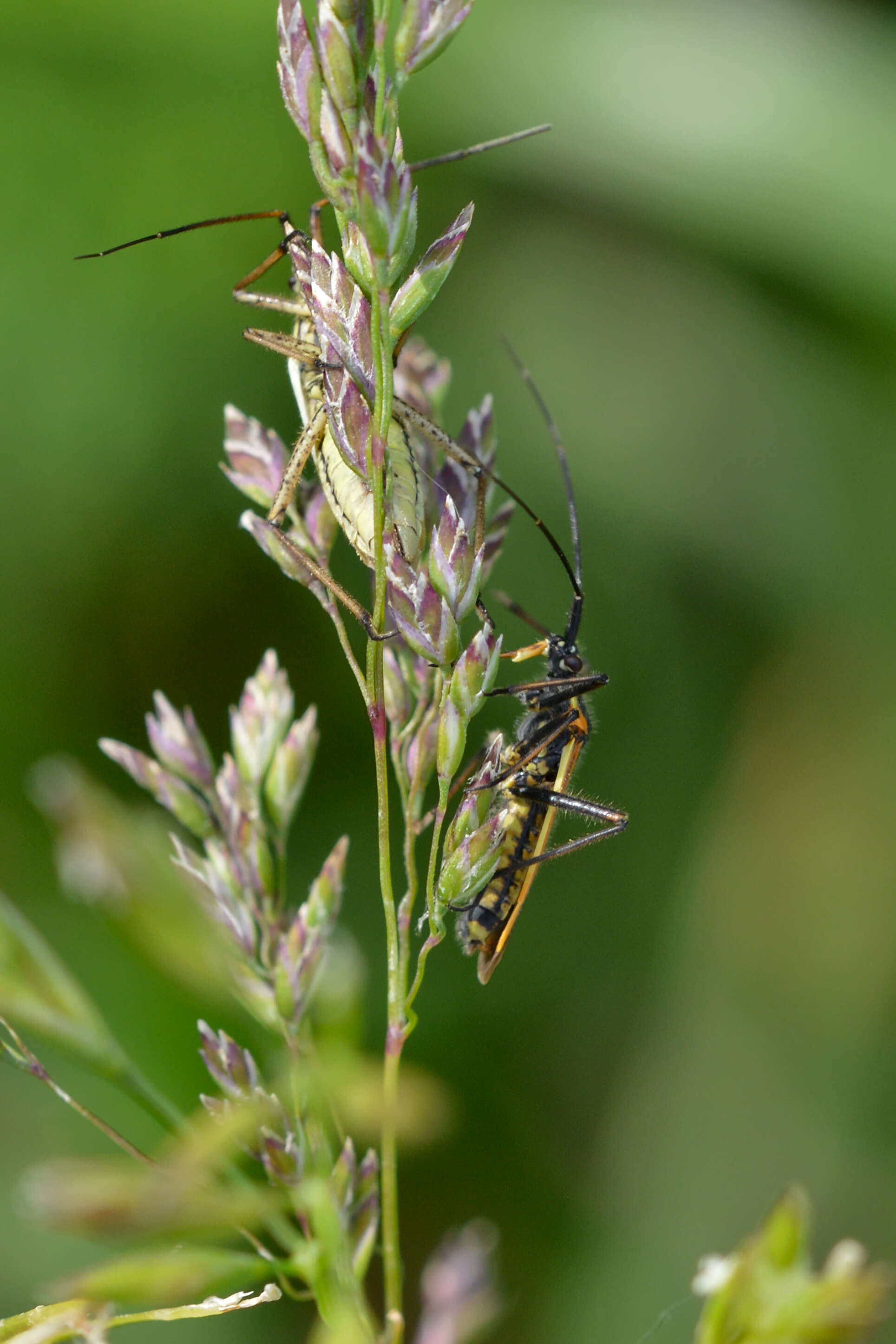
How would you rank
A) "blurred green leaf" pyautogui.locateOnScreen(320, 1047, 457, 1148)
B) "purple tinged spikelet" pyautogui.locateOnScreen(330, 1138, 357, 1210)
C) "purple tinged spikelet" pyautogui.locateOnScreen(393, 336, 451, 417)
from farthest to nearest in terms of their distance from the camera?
"purple tinged spikelet" pyautogui.locateOnScreen(393, 336, 451, 417)
"purple tinged spikelet" pyautogui.locateOnScreen(330, 1138, 357, 1210)
"blurred green leaf" pyautogui.locateOnScreen(320, 1047, 457, 1148)

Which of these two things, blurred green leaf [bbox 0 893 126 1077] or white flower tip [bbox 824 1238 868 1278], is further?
blurred green leaf [bbox 0 893 126 1077]

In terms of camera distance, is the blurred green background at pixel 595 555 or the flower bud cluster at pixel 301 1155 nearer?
the flower bud cluster at pixel 301 1155

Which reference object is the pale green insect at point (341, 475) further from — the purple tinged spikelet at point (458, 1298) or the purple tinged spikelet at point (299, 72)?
the purple tinged spikelet at point (458, 1298)

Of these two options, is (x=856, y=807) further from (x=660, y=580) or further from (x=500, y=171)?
(x=500, y=171)

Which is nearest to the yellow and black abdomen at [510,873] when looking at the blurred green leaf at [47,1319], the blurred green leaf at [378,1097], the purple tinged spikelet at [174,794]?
the purple tinged spikelet at [174,794]

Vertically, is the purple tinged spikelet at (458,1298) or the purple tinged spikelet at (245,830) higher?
the purple tinged spikelet at (245,830)

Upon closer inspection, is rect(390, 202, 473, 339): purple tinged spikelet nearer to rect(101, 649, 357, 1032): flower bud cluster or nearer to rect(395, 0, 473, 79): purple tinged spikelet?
rect(395, 0, 473, 79): purple tinged spikelet

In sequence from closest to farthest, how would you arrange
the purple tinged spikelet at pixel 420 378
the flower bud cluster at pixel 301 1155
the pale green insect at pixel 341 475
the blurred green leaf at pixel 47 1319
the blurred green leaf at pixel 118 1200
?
the blurred green leaf at pixel 118 1200
the blurred green leaf at pixel 47 1319
the flower bud cluster at pixel 301 1155
the pale green insect at pixel 341 475
the purple tinged spikelet at pixel 420 378

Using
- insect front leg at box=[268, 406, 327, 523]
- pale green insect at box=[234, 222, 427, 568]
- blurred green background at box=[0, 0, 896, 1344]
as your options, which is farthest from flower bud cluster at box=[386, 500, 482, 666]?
blurred green background at box=[0, 0, 896, 1344]
